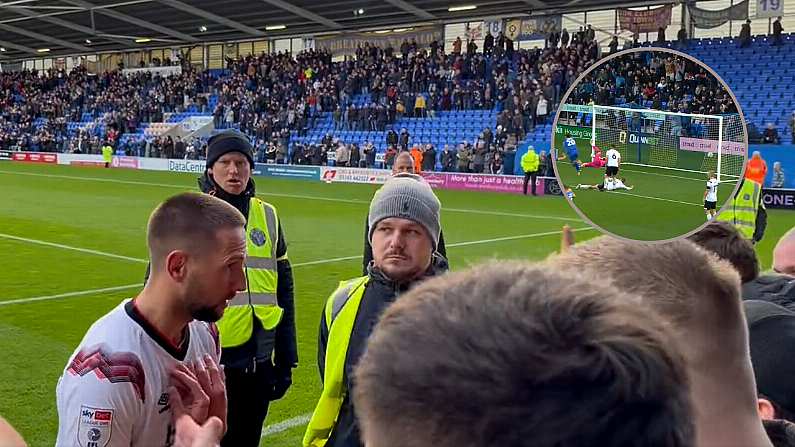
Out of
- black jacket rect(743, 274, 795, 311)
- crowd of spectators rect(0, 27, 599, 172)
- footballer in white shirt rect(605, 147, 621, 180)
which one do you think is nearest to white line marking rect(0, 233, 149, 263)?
black jacket rect(743, 274, 795, 311)

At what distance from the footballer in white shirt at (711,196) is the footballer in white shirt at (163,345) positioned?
4.67 ft

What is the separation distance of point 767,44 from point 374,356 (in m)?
34.0

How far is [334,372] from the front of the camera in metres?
2.97

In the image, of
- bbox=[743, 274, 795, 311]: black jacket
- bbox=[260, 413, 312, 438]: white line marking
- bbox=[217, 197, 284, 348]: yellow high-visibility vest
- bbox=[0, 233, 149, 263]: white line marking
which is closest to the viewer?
bbox=[743, 274, 795, 311]: black jacket

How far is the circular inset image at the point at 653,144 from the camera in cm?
171

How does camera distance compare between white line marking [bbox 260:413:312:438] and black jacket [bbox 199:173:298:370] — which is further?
white line marking [bbox 260:413:312:438]

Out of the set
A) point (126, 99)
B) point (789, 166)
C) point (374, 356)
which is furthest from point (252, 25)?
point (374, 356)

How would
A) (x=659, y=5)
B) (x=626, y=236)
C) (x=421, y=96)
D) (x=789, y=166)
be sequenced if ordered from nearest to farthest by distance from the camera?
(x=626, y=236) → (x=789, y=166) → (x=659, y=5) → (x=421, y=96)

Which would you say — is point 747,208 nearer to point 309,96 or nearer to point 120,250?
point 120,250

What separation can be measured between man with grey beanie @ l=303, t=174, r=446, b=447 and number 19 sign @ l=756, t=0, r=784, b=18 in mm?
34297

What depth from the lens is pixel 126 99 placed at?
182ft

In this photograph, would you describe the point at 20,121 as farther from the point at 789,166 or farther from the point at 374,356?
the point at 374,356

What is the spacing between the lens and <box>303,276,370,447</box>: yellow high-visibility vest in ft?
9.77

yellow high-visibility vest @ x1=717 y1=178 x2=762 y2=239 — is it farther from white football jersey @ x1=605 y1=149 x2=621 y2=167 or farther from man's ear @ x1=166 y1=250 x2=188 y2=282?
white football jersey @ x1=605 y1=149 x2=621 y2=167
